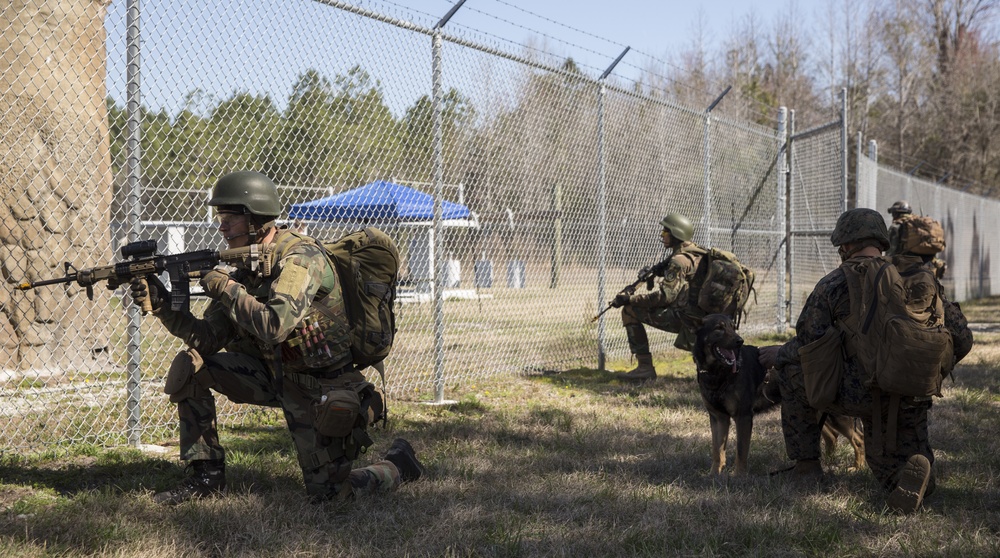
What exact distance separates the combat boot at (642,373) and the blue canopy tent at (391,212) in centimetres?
214

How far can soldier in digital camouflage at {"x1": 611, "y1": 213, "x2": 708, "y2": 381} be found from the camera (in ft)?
25.0

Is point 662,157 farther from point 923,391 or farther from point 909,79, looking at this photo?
point 909,79

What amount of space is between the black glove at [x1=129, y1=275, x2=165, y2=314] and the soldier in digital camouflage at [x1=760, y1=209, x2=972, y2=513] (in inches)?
119

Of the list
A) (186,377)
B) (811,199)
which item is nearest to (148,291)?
(186,377)

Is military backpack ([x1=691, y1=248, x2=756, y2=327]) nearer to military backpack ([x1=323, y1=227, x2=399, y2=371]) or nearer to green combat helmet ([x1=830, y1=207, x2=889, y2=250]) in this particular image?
green combat helmet ([x1=830, y1=207, x2=889, y2=250])

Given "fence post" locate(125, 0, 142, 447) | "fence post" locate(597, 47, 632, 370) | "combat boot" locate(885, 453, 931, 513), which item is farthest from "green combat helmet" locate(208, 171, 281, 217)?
"fence post" locate(597, 47, 632, 370)

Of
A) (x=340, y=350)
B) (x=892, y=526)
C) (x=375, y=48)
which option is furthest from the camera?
(x=375, y=48)

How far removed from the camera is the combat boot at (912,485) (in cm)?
386

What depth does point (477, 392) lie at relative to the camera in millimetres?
7223

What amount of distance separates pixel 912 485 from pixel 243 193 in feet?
10.9

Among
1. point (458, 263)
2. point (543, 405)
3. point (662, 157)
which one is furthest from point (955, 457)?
point (662, 157)

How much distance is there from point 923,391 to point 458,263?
458 cm

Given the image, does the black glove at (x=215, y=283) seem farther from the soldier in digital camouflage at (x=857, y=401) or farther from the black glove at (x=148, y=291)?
the soldier in digital camouflage at (x=857, y=401)

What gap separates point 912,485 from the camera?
3.87 m
